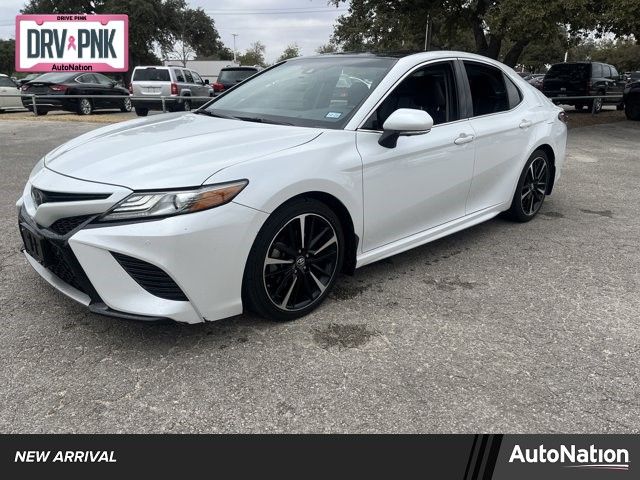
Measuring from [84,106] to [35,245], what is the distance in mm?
15448

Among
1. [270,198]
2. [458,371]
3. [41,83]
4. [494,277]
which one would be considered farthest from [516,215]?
[41,83]

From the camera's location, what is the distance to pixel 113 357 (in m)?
2.71

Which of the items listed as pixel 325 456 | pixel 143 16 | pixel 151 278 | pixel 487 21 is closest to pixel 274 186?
pixel 151 278

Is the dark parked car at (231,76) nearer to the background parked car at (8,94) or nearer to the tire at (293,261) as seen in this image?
the background parked car at (8,94)

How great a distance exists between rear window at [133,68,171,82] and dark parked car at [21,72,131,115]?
3.63ft

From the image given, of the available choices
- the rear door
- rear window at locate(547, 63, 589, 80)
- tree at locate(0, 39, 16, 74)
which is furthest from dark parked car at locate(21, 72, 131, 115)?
tree at locate(0, 39, 16, 74)

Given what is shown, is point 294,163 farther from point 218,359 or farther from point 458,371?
point 458,371

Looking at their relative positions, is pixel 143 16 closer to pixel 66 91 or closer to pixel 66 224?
pixel 66 91

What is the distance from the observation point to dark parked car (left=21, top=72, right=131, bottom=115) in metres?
16.2

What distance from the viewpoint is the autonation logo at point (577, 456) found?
6.84 feet

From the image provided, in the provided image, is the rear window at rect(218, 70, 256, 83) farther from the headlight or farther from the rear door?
the headlight

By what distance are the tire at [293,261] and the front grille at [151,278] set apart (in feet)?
1.28

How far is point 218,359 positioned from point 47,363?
0.84m

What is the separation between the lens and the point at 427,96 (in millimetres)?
3818
